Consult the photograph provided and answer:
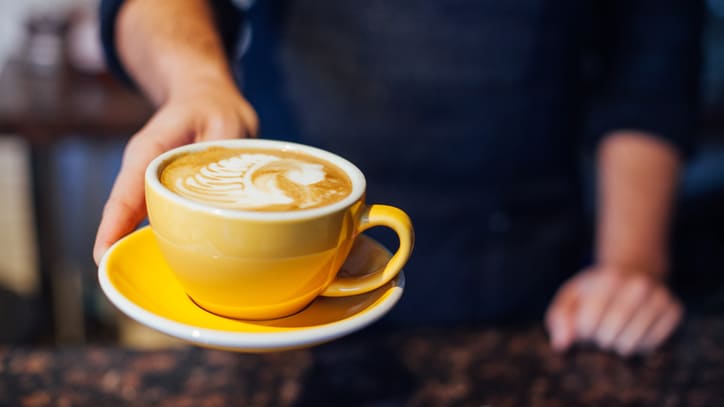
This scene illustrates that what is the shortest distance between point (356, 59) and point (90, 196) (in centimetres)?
185

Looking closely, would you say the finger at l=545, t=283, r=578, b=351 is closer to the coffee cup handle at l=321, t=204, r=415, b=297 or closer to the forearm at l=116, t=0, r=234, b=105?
the coffee cup handle at l=321, t=204, r=415, b=297

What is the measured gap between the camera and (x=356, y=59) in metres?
1.21

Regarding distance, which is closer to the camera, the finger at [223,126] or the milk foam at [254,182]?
the milk foam at [254,182]

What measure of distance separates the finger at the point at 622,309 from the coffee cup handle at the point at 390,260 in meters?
0.56

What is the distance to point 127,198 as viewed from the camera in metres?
0.61

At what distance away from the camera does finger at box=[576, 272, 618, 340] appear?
1052mm

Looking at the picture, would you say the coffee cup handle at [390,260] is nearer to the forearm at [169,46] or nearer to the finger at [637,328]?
the forearm at [169,46]

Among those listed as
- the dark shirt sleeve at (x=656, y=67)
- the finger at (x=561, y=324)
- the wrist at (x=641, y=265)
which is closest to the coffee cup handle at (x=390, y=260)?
the finger at (x=561, y=324)

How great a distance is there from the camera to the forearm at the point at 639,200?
133cm

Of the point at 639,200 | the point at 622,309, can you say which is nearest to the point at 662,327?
the point at 622,309

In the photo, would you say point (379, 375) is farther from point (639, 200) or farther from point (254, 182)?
point (639, 200)

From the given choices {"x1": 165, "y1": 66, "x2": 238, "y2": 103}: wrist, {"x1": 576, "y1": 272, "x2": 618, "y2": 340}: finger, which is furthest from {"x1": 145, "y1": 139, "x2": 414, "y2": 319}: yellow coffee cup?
{"x1": 576, "y1": 272, "x2": 618, "y2": 340}: finger

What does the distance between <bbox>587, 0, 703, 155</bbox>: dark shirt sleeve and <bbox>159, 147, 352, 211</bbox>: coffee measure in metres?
0.92

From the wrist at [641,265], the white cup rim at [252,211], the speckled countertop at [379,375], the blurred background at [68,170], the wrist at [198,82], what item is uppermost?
the wrist at [198,82]
